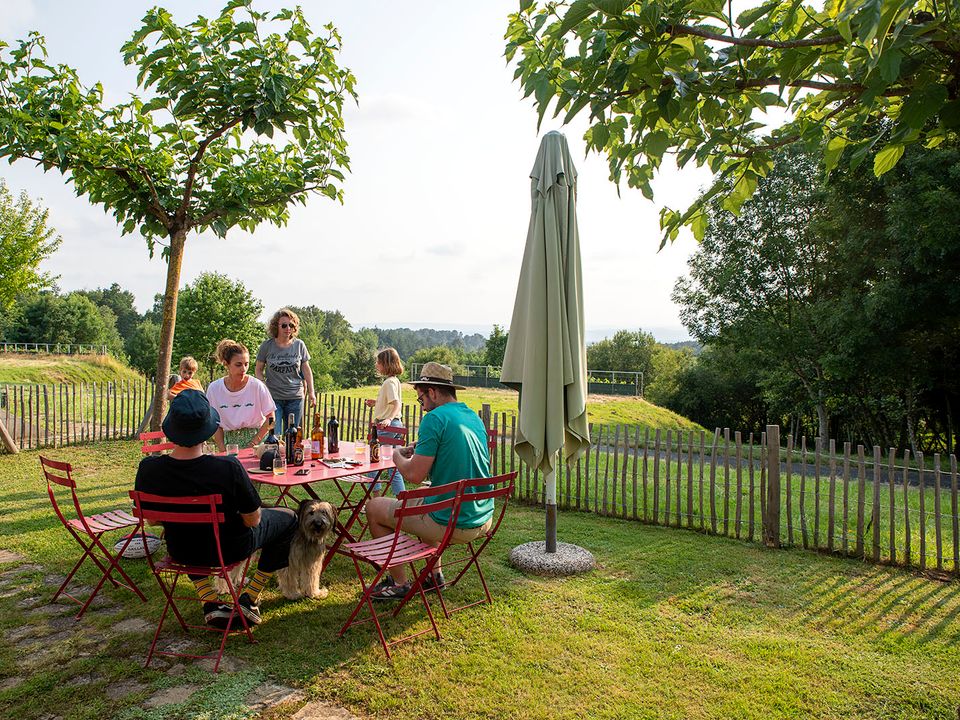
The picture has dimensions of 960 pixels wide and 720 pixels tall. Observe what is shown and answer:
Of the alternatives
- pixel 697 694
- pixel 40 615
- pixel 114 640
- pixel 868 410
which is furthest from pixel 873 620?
pixel 868 410

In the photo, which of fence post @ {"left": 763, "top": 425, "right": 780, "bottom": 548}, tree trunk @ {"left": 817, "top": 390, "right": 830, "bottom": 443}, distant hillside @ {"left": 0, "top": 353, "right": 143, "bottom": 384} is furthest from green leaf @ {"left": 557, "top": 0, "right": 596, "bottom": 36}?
distant hillside @ {"left": 0, "top": 353, "right": 143, "bottom": 384}

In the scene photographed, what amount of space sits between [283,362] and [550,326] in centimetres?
349

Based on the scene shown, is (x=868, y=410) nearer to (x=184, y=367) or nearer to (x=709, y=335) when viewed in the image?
(x=709, y=335)

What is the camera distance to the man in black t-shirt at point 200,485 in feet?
11.6

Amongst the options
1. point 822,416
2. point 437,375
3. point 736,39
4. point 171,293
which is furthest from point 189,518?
point 822,416

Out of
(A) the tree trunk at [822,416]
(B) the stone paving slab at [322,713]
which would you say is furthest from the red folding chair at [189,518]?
(A) the tree trunk at [822,416]

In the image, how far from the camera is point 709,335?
1083 inches

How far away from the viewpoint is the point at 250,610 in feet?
13.2

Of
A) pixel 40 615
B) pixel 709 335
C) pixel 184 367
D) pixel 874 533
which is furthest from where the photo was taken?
pixel 709 335

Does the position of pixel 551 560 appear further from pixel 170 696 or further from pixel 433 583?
pixel 170 696

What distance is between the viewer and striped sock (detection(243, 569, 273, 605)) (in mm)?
4141

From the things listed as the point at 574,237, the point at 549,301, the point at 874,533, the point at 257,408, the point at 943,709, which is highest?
the point at 574,237

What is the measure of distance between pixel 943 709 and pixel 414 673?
2.76m

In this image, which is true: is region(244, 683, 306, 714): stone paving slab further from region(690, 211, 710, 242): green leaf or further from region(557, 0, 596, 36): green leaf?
region(557, 0, 596, 36): green leaf
